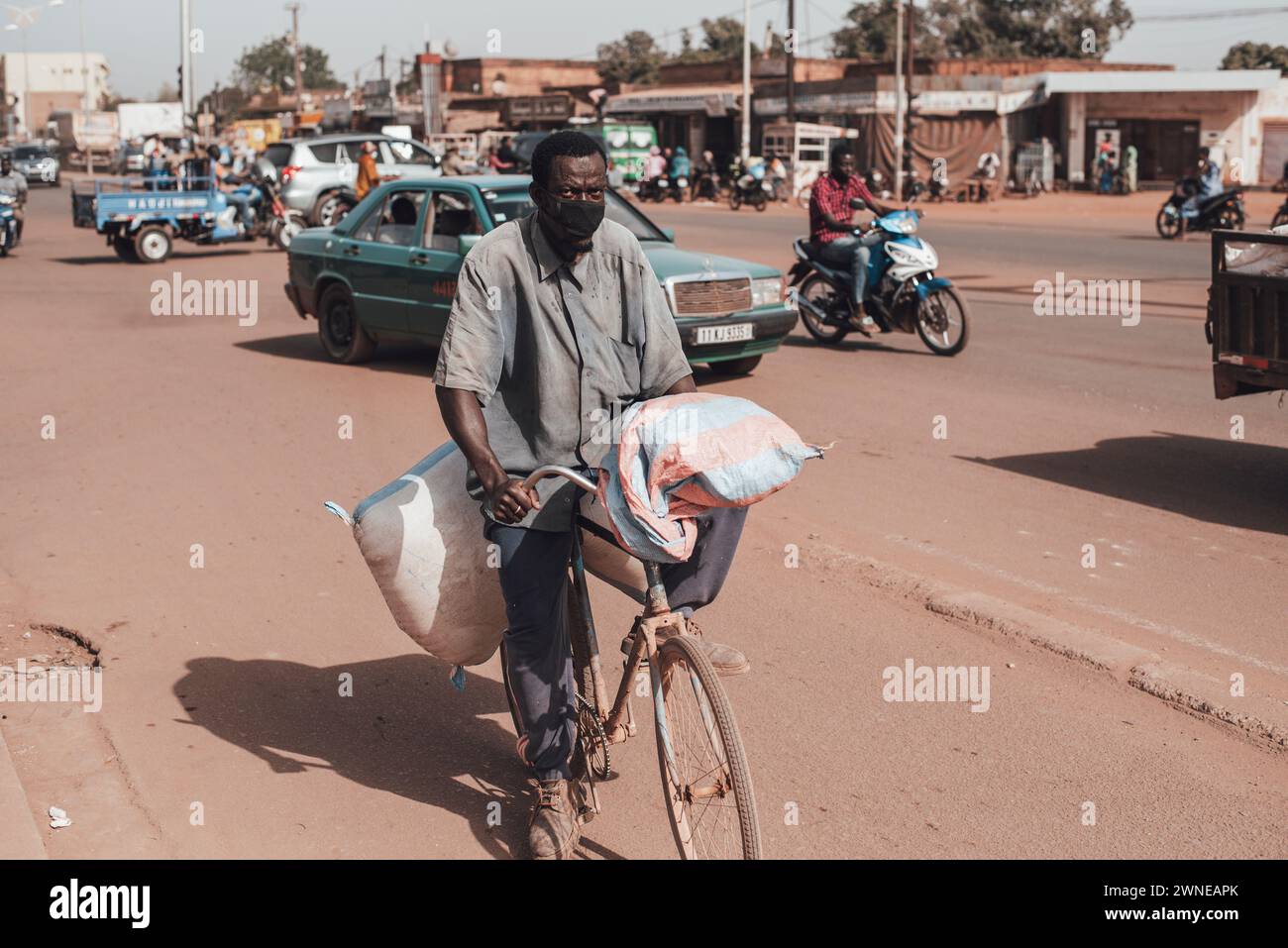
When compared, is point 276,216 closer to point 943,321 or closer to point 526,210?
point 526,210

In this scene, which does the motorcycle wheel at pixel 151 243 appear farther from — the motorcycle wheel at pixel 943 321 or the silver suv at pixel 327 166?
the motorcycle wheel at pixel 943 321

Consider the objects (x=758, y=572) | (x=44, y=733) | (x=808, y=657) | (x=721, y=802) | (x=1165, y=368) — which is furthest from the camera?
(x=1165, y=368)

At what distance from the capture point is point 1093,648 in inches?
203

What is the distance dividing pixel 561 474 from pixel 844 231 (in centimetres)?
1014

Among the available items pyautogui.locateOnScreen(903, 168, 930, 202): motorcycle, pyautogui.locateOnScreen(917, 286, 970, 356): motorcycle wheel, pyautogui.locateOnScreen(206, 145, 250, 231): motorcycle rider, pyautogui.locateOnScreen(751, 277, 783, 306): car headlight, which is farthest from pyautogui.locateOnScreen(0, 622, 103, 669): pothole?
pyautogui.locateOnScreen(903, 168, 930, 202): motorcycle

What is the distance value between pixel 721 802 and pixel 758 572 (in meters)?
3.09

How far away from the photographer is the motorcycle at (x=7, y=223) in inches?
950

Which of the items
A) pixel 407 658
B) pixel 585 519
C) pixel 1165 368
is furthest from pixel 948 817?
pixel 1165 368

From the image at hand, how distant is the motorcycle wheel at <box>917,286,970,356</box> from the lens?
1229 cm

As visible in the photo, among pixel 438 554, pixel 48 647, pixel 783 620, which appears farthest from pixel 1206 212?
pixel 438 554

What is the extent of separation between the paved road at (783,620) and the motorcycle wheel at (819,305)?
1.59 m

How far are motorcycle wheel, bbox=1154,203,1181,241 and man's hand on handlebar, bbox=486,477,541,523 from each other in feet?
79.8
